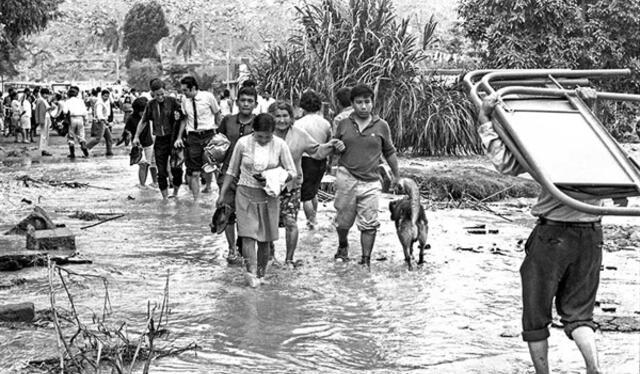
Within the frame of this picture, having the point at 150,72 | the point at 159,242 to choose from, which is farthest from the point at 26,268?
the point at 150,72

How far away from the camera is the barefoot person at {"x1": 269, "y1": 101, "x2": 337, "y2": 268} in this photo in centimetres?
927

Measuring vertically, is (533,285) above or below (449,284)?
above

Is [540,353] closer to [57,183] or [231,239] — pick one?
[231,239]

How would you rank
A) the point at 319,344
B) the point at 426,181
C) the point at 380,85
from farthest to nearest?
the point at 380,85 < the point at 426,181 < the point at 319,344

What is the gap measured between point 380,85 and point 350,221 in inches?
449

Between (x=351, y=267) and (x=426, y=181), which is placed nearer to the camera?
(x=351, y=267)

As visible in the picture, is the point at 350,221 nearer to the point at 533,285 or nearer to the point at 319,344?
the point at 319,344

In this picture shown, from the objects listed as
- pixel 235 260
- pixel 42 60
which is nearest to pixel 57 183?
pixel 235 260

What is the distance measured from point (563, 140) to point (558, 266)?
71cm

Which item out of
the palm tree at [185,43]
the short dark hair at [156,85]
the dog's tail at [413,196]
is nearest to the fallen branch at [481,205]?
the dog's tail at [413,196]

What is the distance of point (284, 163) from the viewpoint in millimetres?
8547

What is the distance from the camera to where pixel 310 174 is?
429 inches

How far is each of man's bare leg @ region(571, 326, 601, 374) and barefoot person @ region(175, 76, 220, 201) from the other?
8.83 m

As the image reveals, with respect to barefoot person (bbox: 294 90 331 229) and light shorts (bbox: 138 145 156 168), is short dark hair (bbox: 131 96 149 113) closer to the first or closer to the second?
light shorts (bbox: 138 145 156 168)
